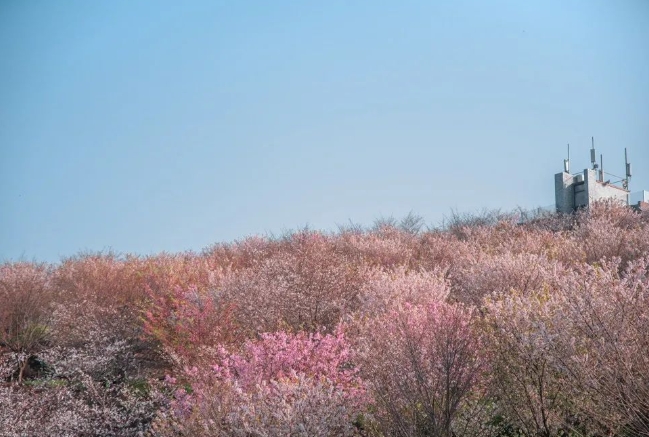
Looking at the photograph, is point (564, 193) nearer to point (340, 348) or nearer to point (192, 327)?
point (192, 327)

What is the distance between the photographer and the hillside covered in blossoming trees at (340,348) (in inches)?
280

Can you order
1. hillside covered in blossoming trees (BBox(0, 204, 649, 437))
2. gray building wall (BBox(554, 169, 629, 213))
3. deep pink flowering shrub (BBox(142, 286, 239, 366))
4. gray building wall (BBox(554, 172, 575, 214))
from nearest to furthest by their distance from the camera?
hillside covered in blossoming trees (BBox(0, 204, 649, 437)) < deep pink flowering shrub (BBox(142, 286, 239, 366)) < gray building wall (BBox(554, 169, 629, 213)) < gray building wall (BBox(554, 172, 575, 214))

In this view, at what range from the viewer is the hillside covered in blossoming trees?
7105mm

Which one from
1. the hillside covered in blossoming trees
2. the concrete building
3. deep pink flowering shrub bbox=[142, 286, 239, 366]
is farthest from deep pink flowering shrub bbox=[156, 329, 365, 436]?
the concrete building

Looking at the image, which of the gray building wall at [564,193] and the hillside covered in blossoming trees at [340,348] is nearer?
the hillside covered in blossoming trees at [340,348]

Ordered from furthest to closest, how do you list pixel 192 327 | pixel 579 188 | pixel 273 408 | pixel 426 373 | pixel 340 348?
1. pixel 579 188
2. pixel 192 327
3. pixel 340 348
4. pixel 426 373
5. pixel 273 408

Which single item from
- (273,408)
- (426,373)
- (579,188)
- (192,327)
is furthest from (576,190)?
(273,408)

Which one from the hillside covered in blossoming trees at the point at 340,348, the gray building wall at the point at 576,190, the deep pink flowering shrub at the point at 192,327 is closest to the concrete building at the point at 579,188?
the gray building wall at the point at 576,190

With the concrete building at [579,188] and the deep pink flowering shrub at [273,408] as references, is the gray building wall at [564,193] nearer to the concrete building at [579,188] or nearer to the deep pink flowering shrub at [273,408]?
the concrete building at [579,188]

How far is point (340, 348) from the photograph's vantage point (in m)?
10.0

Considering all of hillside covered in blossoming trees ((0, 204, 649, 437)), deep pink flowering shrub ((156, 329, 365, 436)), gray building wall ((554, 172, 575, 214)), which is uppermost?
gray building wall ((554, 172, 575, 214))

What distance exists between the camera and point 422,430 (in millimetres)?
7332

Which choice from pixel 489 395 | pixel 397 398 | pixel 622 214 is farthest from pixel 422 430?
pixel 622 214

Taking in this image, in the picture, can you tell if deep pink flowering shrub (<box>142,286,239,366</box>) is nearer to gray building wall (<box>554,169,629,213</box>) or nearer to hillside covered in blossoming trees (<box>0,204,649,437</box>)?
hillside covered in blossoming trees (<box>0,204,649,437</box>)
